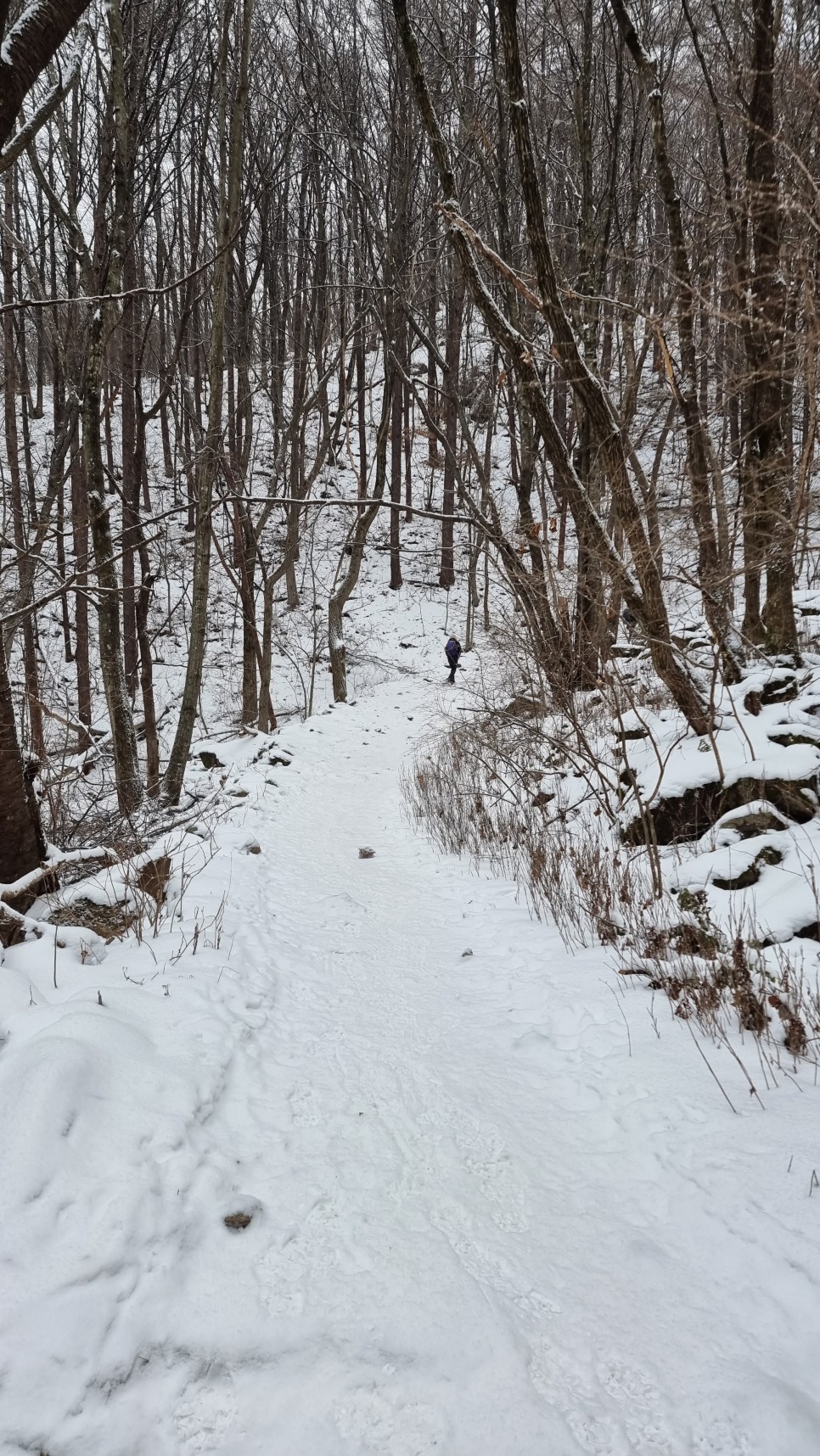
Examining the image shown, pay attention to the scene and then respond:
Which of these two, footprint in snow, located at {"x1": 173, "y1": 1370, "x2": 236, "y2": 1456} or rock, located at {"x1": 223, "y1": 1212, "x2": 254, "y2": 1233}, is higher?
footprint in snow, located at {"x1": 173, "y1": 1370, "x2": 236, "y2": 1456}

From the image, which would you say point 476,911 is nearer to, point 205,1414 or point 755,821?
point 755,821

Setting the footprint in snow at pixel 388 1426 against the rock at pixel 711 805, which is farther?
the rock at pixel 711 805

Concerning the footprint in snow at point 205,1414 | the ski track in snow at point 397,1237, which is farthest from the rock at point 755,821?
the footprint in snow at point 205,1414

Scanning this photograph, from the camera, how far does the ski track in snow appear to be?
1.42 m

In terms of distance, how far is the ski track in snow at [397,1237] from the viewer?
55.8 inches

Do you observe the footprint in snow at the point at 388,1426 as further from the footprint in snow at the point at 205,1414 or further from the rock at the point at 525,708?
the rock at the point at 525,708

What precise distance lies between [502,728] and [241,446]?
9983mm

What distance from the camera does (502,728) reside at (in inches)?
302

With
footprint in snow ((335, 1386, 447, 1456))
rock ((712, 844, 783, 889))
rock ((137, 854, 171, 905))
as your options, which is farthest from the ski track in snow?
rock ((712, 844, 783, 889))

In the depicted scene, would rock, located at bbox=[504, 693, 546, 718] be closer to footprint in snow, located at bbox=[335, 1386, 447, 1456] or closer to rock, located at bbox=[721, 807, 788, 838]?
rock, located at bbox=[721, 807, 788, 838]

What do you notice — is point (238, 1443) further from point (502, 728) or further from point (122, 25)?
point (122, 25)

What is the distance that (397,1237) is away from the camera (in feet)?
6.36

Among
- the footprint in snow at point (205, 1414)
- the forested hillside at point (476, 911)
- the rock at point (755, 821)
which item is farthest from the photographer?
the rock at point (755, 821)

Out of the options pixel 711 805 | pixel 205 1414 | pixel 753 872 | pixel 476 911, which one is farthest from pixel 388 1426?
pixel 711 805
